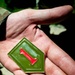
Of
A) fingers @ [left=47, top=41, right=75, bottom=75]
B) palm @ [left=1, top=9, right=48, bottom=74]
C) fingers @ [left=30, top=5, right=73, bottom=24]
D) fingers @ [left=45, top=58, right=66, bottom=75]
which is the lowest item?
fingers @ [left=45, top=58, right=66, bottom=75]

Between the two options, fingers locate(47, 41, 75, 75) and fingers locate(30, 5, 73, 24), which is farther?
fingers locate(30, 5, 73, 24)

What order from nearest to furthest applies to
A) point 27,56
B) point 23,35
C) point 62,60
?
point 62,60, point 27,56, point 23,35

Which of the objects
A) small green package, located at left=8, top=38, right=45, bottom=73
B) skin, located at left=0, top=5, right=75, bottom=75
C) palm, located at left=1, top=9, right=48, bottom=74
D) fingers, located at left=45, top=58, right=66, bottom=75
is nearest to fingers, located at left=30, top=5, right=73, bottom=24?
skin, located at left=0, top=5, right=75, bottom=75

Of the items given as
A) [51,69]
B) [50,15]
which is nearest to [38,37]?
[50,15]

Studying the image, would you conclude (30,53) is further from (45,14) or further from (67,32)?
(67,32)

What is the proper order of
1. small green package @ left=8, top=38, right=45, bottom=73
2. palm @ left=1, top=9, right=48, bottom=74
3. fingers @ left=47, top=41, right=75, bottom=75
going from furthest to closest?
palm @ left=1, top=9, right=48, bottom=74 → small green package @ left=8, top=38, right=45, bottom=73 → fingers @ left=47, top=41, right=75, bottom=75

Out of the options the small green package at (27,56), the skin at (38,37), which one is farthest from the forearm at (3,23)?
the small green package at (27,56)

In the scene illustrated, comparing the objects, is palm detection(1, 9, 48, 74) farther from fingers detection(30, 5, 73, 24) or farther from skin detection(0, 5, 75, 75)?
fingers detection(30, 5, 73, 24)

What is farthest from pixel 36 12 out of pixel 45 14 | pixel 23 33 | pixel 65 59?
pixel 65 59

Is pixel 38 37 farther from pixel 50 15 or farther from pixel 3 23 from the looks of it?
pixel 3 23
